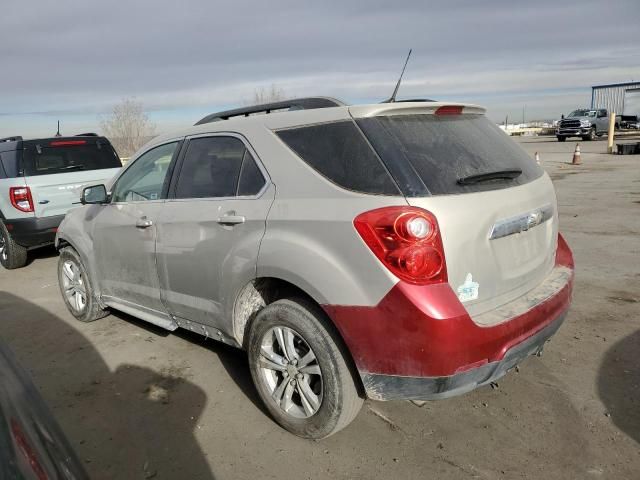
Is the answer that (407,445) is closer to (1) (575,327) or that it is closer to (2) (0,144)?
(1) (575,327)

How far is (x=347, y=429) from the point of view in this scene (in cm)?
292

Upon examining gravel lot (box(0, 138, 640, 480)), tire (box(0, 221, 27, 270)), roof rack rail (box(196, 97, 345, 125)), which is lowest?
gravel lot (box(0, 138, 640, 480))

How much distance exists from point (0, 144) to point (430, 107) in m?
6.91

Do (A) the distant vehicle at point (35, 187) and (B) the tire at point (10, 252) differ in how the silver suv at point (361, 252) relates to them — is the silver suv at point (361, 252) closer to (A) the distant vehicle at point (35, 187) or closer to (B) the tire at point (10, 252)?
(A) the distant vehicle at point (35, 187)

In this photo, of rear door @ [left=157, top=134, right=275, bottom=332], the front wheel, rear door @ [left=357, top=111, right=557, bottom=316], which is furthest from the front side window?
the front wheel

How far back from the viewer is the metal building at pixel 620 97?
40594mm

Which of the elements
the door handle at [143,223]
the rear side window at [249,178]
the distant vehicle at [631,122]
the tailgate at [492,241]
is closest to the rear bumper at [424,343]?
the tailgate at [492,241]

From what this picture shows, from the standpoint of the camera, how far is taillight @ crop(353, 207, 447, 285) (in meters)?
2.29

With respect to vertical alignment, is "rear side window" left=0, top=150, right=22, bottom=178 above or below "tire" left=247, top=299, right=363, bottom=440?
above

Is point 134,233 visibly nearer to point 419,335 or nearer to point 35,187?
point 419,335

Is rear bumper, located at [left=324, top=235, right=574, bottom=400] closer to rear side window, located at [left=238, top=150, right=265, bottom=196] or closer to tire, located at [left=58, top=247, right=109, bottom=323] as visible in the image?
rear side window, located at [left=238, top=150, right=265, bottom=196]

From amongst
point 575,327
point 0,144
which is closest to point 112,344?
point 575,327

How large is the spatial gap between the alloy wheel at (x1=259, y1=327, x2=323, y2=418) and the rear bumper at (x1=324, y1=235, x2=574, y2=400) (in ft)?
1.21

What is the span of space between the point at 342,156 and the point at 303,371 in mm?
1202
